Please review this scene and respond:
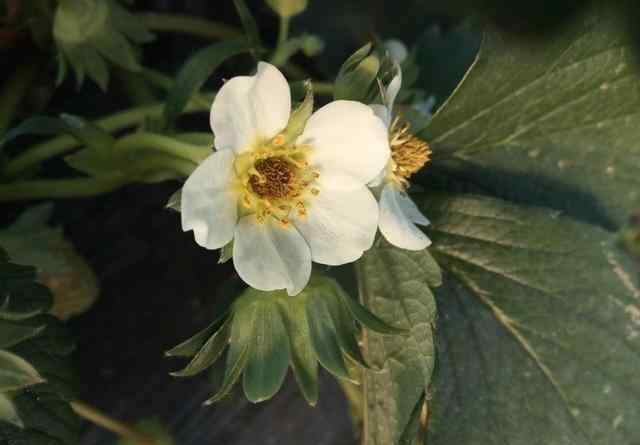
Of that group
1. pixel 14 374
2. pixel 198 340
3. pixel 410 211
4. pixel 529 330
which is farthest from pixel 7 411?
pixel 529 330

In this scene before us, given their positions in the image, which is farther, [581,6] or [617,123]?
[617,123]

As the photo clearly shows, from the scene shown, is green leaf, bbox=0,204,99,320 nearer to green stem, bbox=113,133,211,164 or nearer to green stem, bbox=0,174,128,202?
green stem, bbox=0,174,128,202

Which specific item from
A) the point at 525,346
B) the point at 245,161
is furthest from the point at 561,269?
the point at 245,161

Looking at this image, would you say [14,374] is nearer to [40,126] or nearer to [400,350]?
[40,126]

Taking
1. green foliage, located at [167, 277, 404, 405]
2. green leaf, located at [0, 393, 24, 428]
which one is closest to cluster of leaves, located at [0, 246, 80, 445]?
green leaf, located at [0, 393, 24, 428]

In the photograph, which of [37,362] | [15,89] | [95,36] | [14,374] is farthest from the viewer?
[15,89]

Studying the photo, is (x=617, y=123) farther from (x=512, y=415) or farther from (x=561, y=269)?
(x=512, y=415)
